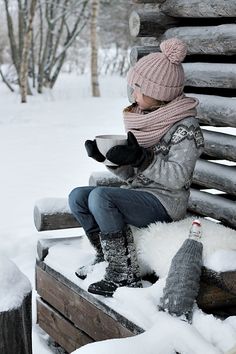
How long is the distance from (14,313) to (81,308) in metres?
1.25

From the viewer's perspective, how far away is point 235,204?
4395mm

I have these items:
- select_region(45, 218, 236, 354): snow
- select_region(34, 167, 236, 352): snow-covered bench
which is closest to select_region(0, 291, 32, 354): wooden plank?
select_region(45, 218, 236, 354): snow

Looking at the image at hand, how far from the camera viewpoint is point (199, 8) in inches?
177

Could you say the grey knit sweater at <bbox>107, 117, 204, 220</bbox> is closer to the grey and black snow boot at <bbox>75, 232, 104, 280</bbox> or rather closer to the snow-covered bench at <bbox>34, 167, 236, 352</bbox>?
the snow-covered bench at <bbox>34, 167, 236, 352</bbox>

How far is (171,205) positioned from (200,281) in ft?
1.74

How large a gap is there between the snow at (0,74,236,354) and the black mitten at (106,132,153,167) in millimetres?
441

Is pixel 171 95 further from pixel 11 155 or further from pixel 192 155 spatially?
pixel 11 155

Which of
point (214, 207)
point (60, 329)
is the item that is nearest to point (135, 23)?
point (214, 207)

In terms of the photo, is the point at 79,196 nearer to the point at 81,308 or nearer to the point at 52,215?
the point at 81,308

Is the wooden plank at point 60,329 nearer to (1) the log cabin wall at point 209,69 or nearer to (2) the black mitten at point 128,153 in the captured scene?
(2) the black mitten at point 128,153

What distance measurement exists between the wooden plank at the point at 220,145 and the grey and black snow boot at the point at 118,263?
119 centimetres

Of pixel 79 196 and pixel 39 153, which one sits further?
pixel 39 153

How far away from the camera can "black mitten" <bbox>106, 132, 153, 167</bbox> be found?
10.7 ft

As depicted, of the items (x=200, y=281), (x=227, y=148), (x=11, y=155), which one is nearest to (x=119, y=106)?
(x=11, y=155)
